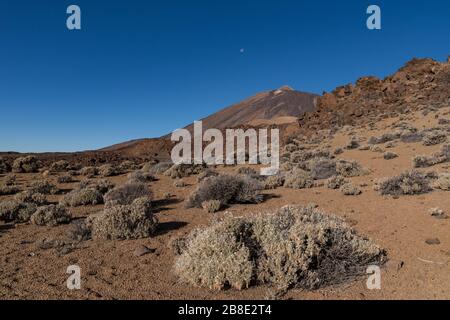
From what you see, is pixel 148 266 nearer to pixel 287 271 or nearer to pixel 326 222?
pixel 287 271

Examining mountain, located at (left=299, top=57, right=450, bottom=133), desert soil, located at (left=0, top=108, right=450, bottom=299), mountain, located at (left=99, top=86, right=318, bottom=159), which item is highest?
mountain, located at (left=99, top=86, right=318, bottom=159)

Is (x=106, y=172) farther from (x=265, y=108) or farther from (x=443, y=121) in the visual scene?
(x=265, y=108)

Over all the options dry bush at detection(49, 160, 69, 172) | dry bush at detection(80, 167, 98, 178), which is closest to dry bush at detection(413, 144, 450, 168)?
dry bush at detection(80, 167, 98, 178)

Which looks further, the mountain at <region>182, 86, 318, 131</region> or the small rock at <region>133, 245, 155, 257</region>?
the mountain at <region>182, 86, 318, 131</region>

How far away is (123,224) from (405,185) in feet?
22.7

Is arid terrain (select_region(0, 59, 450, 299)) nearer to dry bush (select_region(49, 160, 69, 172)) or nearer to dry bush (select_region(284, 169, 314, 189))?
dry bush (select_region(284, 169, 314, 189))

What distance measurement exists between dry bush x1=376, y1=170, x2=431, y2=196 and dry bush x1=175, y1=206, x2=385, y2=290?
14.6 feet

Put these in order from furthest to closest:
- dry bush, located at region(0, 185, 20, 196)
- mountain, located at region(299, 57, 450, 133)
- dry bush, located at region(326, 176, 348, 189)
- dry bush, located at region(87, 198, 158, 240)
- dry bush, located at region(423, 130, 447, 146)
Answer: mountain, located at region(299, 57, 450, 133) → dry bush, located at region(423, 130, 447, 146) → dry bush, located at region(0, 185, 20, 196) → dry bush, located at region(326, 176, 348, 189) → dry bush, located at region(87, 198, 158, 240)

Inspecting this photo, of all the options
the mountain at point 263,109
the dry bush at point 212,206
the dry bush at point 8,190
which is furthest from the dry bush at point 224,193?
the mountain at point 263,109

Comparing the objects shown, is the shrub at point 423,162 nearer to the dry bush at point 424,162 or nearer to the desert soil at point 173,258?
the dry bush at point 424,162

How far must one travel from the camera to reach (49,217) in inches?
320

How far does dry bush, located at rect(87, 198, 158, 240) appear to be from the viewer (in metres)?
6.70
